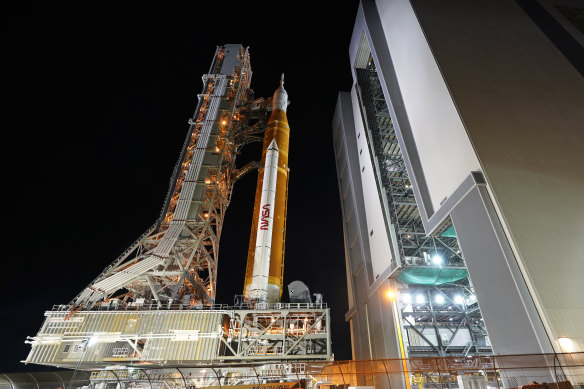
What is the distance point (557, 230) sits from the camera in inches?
658

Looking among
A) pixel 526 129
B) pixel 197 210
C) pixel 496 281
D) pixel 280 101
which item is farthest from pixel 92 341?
pixel 526 129

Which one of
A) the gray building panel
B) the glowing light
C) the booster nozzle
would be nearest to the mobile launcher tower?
the glowing light

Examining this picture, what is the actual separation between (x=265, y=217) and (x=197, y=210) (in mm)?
7079

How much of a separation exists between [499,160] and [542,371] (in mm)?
10525

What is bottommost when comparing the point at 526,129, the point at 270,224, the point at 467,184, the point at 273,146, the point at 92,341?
Result: the point at 92,341

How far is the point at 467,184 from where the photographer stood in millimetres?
18344

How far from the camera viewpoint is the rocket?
84.4 feet

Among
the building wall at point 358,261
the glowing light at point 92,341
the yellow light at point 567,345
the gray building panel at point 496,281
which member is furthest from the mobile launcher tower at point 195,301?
the yellow light at point 567,345

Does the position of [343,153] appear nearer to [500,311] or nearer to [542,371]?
[500,311]

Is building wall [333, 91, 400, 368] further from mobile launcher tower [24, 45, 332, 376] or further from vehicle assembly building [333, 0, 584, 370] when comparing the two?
mobile launcher tower [24, 45, 332, 376]

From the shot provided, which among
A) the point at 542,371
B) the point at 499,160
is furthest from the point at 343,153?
the point at 542,371

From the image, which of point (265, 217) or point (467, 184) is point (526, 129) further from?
point (265, 217)

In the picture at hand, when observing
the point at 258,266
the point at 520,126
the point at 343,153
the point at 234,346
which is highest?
the point at 343,153

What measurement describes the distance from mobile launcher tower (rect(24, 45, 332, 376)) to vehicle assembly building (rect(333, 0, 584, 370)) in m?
9.47
